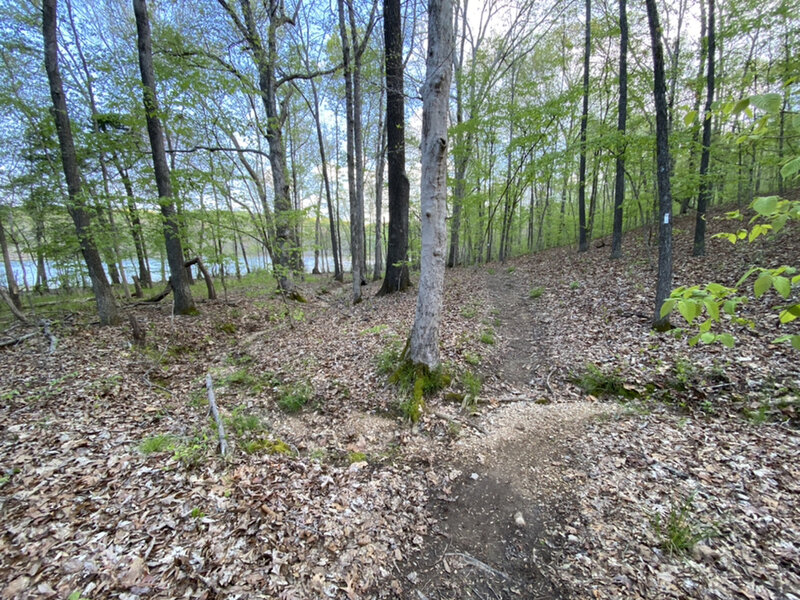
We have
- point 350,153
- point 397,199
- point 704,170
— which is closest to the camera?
point 704,170

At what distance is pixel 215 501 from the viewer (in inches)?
121

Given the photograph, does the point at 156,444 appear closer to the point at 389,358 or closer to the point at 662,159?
the point at 389,358

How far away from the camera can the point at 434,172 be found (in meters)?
4.46

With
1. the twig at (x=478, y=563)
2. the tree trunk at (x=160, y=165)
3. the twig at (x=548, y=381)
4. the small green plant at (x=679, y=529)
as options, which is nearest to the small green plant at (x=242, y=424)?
the twig at (x=478, y=563)

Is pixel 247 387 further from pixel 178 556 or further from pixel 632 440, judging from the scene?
pixel 632 440

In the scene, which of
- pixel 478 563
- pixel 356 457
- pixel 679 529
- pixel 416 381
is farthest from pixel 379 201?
pixel 679 529

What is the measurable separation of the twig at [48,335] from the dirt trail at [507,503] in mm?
7988

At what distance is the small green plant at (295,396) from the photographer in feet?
16.4

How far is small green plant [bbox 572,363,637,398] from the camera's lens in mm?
4793

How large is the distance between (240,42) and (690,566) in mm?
13293

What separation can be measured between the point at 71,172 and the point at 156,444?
7.27 metres

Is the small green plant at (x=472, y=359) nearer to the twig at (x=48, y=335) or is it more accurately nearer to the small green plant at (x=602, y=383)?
the small green plant at (x=602, y=383)

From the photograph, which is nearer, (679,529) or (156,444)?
(679,529)

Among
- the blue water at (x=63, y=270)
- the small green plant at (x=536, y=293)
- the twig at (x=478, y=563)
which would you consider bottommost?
the twig at (x=478, y=563)
